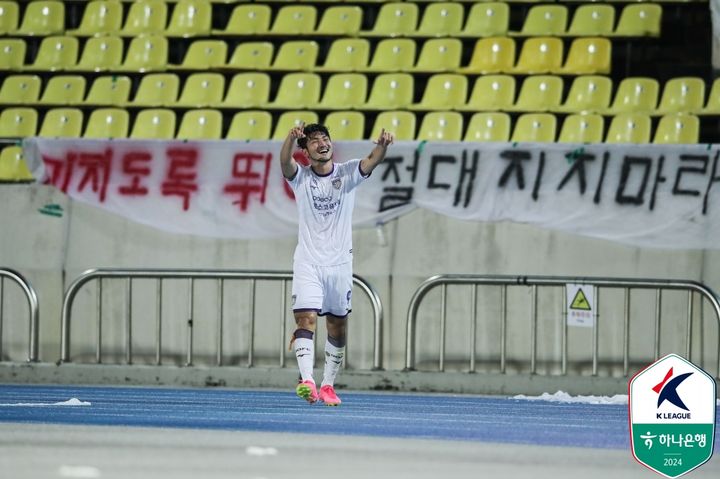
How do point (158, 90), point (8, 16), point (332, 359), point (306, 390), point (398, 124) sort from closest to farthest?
point (306, 390) < point (332, 359) < point (398, 124) < point (158, 90) < point (8, 16)

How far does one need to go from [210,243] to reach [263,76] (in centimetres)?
479

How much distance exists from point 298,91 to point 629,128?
422cm

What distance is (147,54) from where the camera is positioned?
20.5m

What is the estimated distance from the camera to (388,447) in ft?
30.2

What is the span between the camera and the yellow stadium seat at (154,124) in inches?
742

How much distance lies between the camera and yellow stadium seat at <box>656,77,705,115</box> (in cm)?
1805

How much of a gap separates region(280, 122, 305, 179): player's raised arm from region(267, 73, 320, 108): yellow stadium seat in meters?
7.85

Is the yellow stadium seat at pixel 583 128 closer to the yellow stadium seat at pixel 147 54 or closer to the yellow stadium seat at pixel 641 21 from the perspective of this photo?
the yellow stadium seat at pixel 641 21

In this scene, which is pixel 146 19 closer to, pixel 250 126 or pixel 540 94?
pixel 250 126

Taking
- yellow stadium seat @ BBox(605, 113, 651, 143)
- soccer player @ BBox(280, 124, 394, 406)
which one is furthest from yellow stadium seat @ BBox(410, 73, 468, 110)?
soccer player @ BBox(280, 124, 394, 406)

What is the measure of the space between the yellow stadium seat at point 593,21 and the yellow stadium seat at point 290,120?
362cm

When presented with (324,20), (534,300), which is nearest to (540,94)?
(324,20)

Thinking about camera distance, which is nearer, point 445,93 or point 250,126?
point 250,126

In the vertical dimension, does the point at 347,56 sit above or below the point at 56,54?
below
